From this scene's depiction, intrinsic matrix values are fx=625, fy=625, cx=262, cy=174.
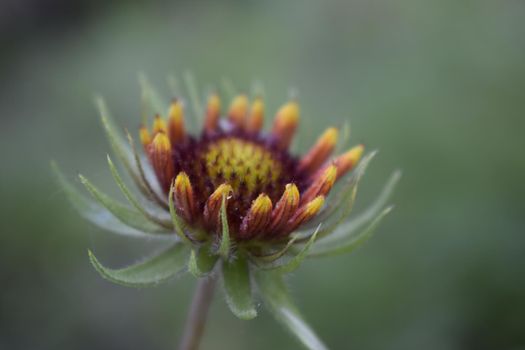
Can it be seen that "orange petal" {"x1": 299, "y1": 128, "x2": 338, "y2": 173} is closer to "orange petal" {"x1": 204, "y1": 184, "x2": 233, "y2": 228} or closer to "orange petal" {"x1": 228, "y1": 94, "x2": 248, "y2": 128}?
"orange petal" {"x1": 228, "y1": 94, "x2": 248, "y2": 128}

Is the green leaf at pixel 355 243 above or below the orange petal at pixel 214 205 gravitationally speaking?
below

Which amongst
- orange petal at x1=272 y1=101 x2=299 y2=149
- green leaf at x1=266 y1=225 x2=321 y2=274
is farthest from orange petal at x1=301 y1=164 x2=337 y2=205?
orange petal at x1=272 y1=101 x2=299 y2=149

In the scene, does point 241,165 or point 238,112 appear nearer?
point 241,165

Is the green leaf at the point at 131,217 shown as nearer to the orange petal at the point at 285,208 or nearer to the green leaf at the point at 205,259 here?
the green leaf at the point at 205,259

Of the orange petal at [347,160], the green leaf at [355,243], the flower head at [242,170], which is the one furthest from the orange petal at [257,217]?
the orange petal at [347,160]

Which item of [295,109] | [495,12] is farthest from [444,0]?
[295,109]

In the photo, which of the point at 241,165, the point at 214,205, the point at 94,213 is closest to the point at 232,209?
the point at 214,205

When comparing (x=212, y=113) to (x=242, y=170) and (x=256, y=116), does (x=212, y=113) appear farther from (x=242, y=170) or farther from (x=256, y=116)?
(x=242, y=170)

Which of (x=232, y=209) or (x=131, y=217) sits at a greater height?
(x=131, y=217)
